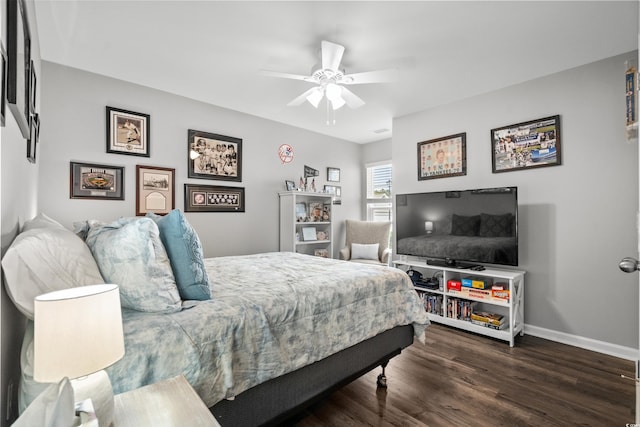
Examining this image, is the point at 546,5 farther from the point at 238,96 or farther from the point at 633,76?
the point at 238,96

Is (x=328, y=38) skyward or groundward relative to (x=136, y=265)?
skyward

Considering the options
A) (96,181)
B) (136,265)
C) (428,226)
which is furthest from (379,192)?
(136,265)

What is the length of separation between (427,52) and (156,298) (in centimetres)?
271

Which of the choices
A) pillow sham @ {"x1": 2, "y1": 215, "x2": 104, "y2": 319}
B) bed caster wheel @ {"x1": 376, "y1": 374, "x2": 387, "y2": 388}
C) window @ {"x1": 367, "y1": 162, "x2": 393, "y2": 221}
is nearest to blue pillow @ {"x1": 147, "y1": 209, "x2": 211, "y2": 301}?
pillow sham @ {"x1": 2, "y1": 215, "x2": 104, "y2": 319}

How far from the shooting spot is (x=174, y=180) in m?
3.53

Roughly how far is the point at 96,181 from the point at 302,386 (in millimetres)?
2782

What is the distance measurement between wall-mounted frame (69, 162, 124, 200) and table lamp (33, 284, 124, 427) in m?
2.58

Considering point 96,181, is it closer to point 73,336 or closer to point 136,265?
point 136,265

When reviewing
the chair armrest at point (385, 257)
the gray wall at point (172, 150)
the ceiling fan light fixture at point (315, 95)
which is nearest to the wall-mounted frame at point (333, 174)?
the gray wall at point (172, 150)

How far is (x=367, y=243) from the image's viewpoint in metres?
4.99

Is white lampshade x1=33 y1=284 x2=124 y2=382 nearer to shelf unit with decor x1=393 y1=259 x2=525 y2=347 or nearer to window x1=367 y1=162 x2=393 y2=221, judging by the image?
shelf unit with decor x1=393 y1=259 x2=525 y2=347

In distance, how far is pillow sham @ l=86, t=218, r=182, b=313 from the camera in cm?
127

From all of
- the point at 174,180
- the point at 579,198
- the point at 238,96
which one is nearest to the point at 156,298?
the point at 174,180

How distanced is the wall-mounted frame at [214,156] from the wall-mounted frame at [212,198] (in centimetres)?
14
